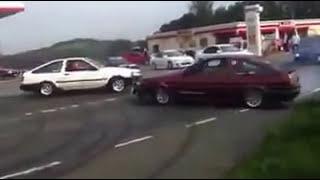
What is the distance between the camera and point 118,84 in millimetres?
20172

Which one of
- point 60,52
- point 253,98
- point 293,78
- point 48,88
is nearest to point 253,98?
point 253,98

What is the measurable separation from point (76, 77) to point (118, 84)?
1283mm

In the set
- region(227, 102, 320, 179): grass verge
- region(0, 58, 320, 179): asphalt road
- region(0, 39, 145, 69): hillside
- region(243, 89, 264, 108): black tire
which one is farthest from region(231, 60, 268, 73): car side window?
region(0, 39, 145, 69): hillside

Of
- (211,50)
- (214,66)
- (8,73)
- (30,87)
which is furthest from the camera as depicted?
(211,50)

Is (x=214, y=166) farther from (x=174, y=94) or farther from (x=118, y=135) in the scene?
(x=174, y=94)

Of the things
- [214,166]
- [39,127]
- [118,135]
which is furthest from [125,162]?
[39,127]

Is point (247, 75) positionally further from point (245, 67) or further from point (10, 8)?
point (10, 8)

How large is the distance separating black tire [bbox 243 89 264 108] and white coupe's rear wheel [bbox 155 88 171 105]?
206 cm

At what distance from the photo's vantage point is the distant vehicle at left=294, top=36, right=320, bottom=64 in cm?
2094

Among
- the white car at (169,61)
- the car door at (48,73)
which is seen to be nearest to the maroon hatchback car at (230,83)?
the car door at (48,73)

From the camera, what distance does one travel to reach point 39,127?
14156 millimetres

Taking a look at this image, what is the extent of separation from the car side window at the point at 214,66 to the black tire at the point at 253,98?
929 mm

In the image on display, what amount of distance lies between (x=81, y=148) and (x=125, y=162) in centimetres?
282

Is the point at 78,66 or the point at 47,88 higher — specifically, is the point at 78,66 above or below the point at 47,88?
above
